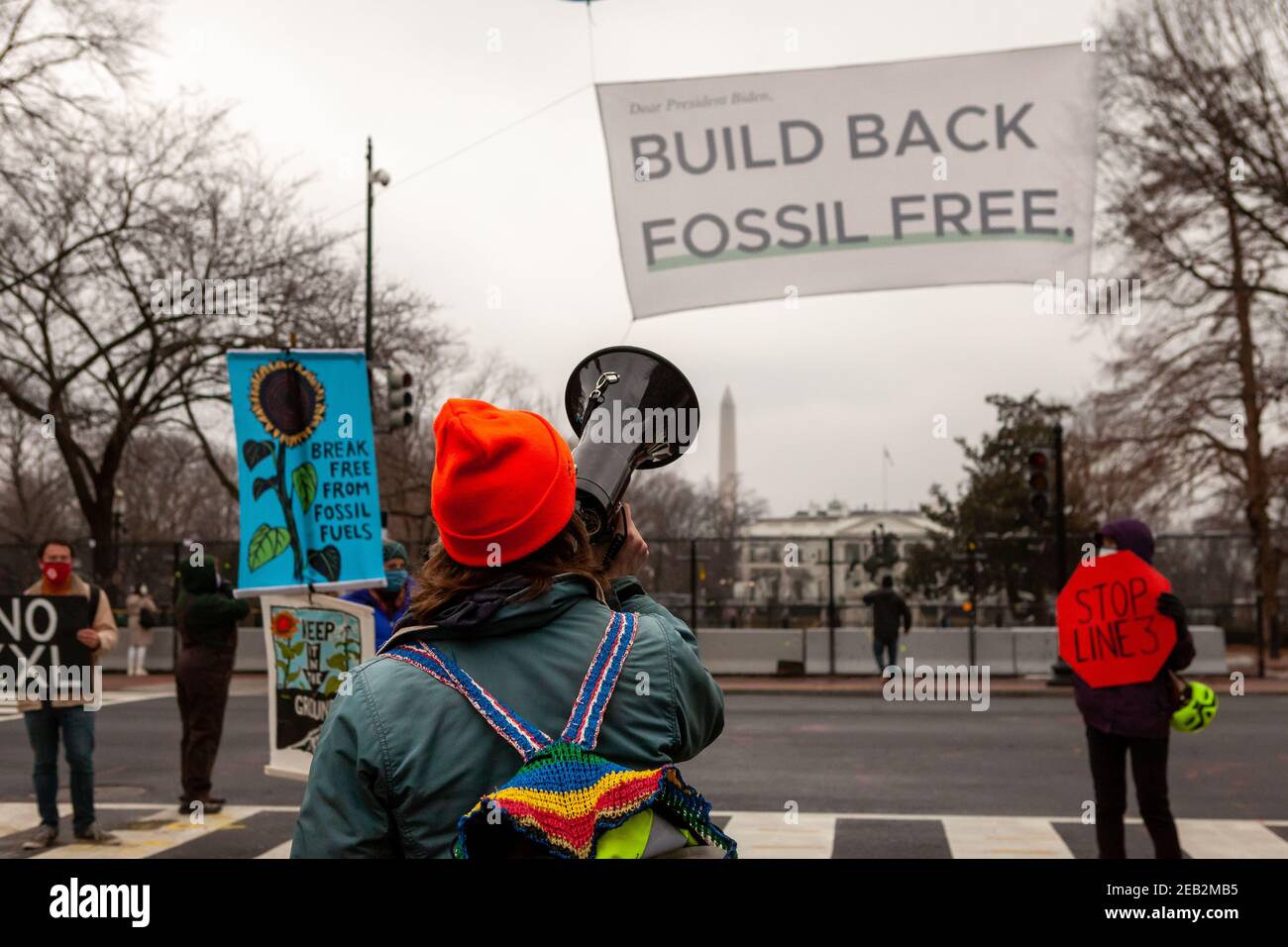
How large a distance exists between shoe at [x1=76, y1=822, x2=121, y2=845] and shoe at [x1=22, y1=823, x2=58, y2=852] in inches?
5.8

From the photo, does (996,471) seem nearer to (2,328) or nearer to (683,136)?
(2,328)

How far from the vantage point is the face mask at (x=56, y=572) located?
8.35m

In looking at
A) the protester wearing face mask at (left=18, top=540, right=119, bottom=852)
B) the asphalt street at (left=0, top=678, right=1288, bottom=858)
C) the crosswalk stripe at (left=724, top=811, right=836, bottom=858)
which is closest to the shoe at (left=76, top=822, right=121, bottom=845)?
the protester wearing face mask at (left=18, top=540, right=119, bottom=852)

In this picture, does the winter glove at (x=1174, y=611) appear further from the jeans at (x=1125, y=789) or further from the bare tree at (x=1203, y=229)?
the bare tree at (x=1203, y=229)

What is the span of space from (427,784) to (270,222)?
25260 millimetres

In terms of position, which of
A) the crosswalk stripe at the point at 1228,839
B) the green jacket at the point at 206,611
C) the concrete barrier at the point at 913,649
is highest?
the green jacket at the point at 206,611

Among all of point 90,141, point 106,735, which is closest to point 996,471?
point 90,141

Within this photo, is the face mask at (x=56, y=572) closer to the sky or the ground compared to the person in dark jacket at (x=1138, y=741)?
closer to the sky

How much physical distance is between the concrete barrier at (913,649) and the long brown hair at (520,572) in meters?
21.3

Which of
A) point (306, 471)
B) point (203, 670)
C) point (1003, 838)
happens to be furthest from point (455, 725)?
point (203, 670)

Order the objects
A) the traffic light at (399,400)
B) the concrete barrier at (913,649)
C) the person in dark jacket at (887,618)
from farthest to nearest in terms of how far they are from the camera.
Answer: the concrete barrier at (913,649) → the person in dark jacket at (887,618) → the traffic light at (399,400)

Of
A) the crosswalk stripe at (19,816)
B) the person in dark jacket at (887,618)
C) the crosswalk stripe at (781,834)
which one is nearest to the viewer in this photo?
the crosswalk stripe at (781,834)

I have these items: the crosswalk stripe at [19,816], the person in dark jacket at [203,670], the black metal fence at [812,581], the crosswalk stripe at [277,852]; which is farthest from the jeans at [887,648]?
the crosswalk stripe at [277,852]

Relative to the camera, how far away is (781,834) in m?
8.25
